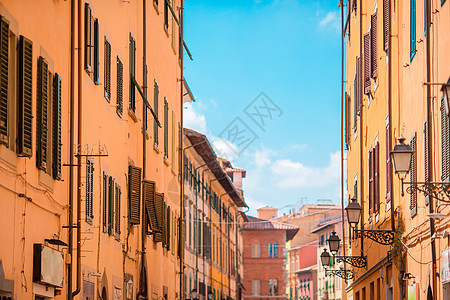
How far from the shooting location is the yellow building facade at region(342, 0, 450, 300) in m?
14.3

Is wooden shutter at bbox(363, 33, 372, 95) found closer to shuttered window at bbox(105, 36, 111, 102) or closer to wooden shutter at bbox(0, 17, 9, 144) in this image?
shuttered window at bbox(105, 36, 111, 102)

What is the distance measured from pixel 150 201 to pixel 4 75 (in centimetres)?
1311

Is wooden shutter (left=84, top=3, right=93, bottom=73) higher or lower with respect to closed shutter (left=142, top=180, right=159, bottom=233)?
higher

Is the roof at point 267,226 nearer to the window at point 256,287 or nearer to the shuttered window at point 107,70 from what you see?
the window at point 256,287

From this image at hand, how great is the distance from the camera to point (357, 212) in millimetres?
19875

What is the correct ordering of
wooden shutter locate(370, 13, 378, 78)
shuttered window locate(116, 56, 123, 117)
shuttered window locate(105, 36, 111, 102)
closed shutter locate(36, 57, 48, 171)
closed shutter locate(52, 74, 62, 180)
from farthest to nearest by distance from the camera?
1. wooden shutter locate(370, 13, 378, 78)
2. shuttered window locate(116, 56, 123, 117)
3. shuttered window locate(105, 36, 111, 102)
4. closed shutter locate(52, 74, 62, 180)
5. closed shutter locate(36, 57, 48, 171)

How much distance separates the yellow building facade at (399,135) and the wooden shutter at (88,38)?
5838 mm

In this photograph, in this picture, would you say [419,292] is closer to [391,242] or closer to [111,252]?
[391,242]

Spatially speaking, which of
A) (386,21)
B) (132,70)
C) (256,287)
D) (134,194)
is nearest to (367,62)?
(386,21)

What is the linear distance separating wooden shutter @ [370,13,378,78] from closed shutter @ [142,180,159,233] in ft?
21.0

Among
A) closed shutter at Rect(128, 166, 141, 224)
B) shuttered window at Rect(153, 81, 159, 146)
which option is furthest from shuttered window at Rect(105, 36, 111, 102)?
shuttered window at Rect(153, 81, 159, 146)

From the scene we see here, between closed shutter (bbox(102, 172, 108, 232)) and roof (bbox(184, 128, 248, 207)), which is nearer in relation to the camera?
closed shutter (bbox(102, 172, 108, 232))

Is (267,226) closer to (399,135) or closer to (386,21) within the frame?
(386,21)

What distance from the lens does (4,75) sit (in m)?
11.1
